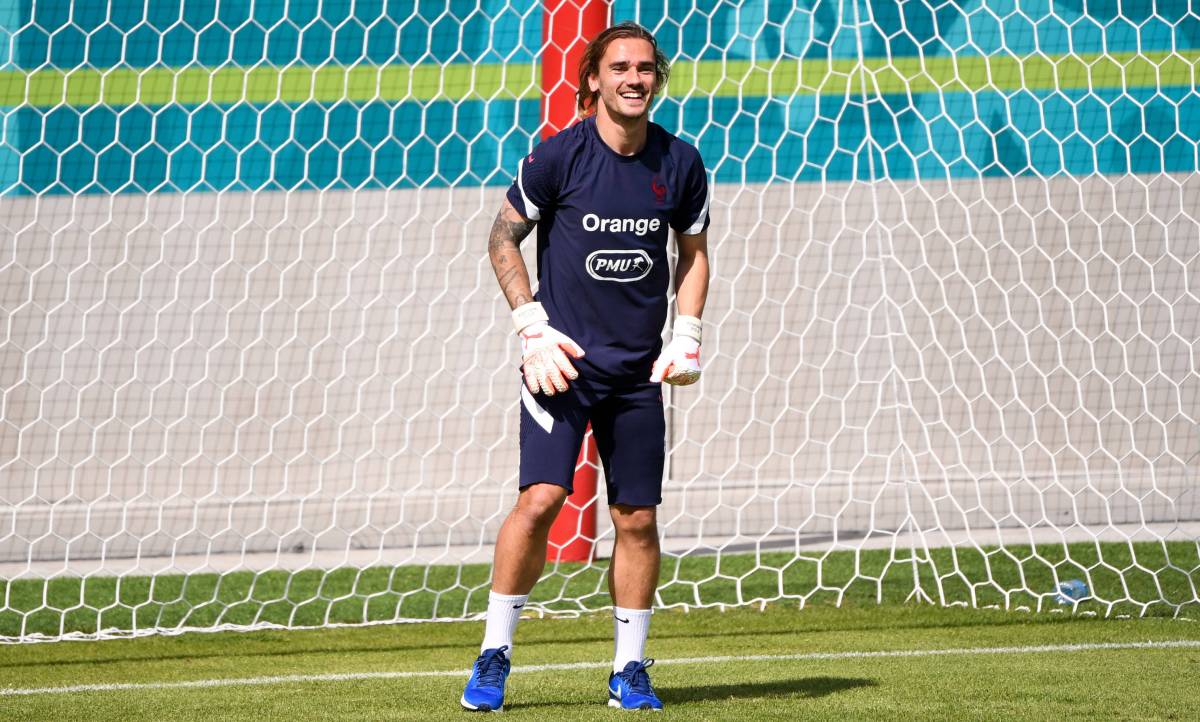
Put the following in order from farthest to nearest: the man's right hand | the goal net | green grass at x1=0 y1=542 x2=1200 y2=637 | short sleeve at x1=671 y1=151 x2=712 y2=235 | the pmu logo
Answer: the goal net → green grass at x1=0 y1=542 x2=1200 y2=637 → short sleeve at x1=671 y1=151 x2=712 y2=235 → the pmu logo → the man's right hand

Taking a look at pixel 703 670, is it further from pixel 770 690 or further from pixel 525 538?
pixel 525 538

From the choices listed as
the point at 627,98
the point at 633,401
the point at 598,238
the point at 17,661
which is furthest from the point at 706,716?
the point at 17,661

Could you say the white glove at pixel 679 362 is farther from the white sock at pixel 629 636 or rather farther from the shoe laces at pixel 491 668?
the shoe laces at pixel 491 668

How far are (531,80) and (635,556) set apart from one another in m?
4.84

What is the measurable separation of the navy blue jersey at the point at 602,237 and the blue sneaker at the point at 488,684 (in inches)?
25.7

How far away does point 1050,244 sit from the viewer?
7.62 m

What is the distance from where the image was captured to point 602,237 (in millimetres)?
2947

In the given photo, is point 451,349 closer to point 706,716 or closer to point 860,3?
point 860,3

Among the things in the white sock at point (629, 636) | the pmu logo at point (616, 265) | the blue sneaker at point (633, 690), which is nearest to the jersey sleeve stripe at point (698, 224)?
the pmu logo at point (616, 265)

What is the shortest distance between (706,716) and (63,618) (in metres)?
3.06

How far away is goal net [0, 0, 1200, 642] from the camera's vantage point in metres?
7.06

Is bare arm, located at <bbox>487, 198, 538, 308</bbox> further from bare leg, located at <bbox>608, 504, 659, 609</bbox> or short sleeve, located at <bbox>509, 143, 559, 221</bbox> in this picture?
bare leg, located at <bbox>608, 504, 659, 609</bbox>

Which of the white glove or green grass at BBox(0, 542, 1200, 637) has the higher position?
the white glove

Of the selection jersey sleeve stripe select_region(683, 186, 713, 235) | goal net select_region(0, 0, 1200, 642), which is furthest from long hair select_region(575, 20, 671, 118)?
goal net select_region(0, 0, 1200, 642)
